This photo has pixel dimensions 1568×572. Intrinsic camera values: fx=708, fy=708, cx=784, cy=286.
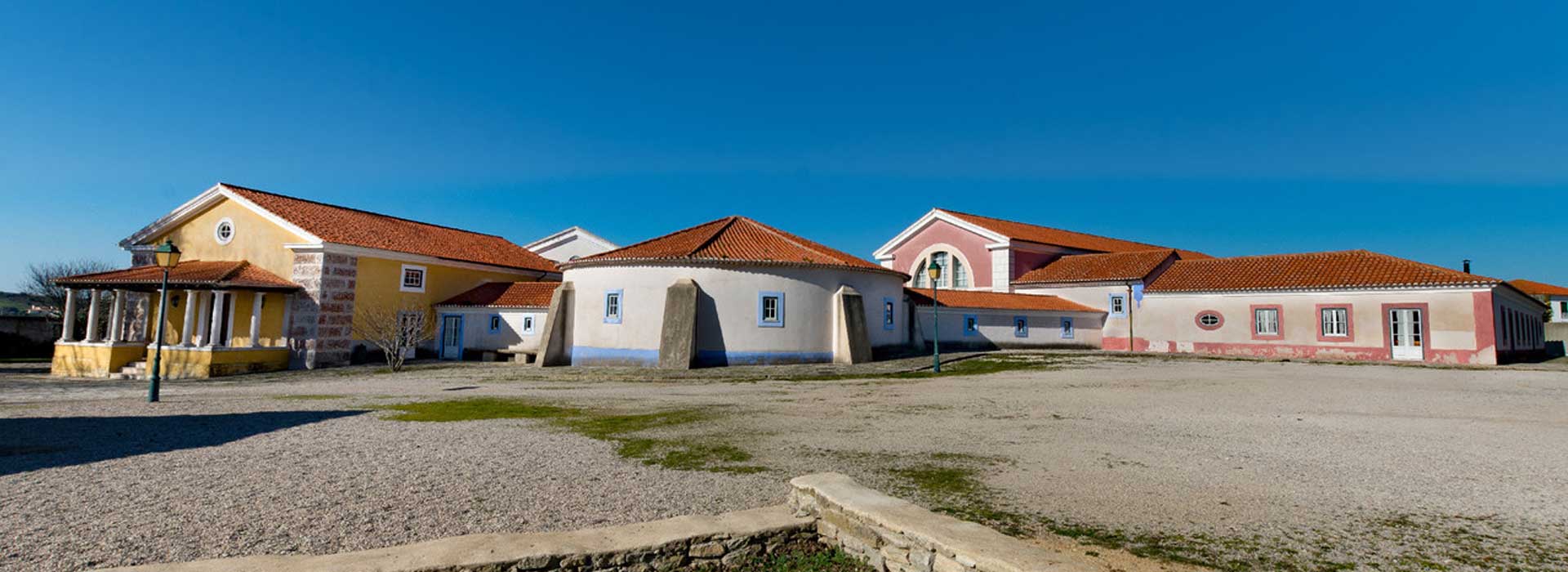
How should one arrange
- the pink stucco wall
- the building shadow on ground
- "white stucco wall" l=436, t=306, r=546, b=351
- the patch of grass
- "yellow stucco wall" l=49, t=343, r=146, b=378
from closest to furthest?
1. the building shadow on ground
2. the patch of grass
3. "yellow stucco wall" l=49, t=343, r=146, b=378
4. "white stucco wall" l=436, t=306, r=546, b=351
5. the pink stucco wall

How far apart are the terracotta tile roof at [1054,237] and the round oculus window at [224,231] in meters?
32.6

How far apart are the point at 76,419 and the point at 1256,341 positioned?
3423cm

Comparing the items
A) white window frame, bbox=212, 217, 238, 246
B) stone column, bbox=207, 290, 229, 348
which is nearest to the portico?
stone column, bbox=207, 290, 229, 348

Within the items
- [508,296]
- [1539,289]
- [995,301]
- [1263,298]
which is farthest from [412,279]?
[1539,289]

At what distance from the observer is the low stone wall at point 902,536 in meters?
3.87

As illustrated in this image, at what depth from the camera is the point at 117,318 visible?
24703 mm

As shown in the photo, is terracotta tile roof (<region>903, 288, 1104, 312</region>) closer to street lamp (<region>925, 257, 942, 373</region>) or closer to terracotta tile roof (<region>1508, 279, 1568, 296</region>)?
street lamp (<region>925, 257, 942, 373</region>)

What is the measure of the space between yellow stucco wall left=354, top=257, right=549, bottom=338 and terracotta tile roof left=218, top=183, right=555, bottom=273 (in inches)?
23.2

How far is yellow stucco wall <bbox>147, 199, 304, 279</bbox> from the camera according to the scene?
25609 millimetres

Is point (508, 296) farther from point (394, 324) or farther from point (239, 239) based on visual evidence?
point (239, 239)

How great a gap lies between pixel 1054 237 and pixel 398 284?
1342 inches

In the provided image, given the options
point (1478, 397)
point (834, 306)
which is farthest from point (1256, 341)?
point (834, 306)

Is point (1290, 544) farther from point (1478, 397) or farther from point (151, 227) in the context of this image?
point (151, 227)

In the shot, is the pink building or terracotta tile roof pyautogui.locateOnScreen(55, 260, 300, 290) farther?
the pink building
